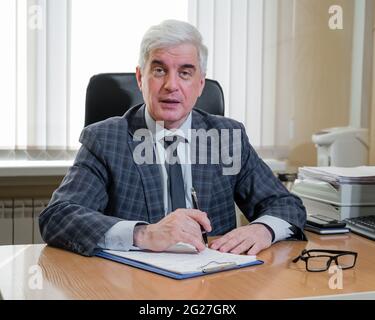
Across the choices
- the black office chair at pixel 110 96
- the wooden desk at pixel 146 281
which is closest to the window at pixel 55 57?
the black office chair at pixel 110 96

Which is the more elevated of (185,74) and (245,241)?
(185,74)

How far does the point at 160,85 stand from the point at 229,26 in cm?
124

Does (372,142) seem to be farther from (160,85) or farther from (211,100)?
(160,85)

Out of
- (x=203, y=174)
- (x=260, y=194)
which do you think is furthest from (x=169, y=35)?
(x=260, y=194)

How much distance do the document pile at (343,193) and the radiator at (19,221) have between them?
1.36m

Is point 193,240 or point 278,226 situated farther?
point 278,226

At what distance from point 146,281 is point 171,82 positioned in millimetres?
703

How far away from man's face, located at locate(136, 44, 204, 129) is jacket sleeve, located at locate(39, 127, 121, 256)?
0.20 m

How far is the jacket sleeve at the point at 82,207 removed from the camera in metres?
1.13

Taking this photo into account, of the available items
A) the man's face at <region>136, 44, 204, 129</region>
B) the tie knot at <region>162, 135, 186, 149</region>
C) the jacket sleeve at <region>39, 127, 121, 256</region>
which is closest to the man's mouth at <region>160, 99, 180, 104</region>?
the man's face at <region>136, 44, 204, 129</region>

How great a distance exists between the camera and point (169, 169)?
4.80ft

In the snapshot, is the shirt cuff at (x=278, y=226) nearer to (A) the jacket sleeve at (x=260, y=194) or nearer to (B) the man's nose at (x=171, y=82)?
(A) the jacket sleeve at (x=260, y=194)

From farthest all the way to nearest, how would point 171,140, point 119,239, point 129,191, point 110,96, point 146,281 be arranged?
point 110,96
point 171,140
point 129,191
point 119,239
point 146,281

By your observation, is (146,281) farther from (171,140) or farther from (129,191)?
(171,140)
